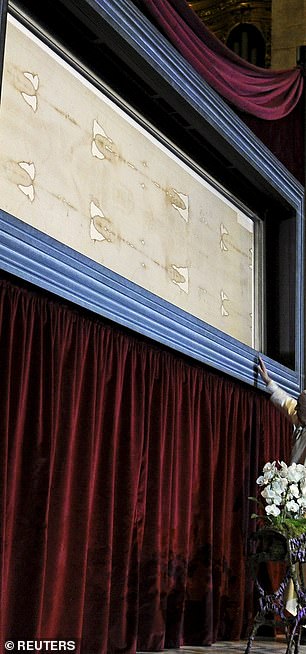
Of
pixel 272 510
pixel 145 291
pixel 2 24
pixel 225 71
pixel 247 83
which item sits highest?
pixel 247 83

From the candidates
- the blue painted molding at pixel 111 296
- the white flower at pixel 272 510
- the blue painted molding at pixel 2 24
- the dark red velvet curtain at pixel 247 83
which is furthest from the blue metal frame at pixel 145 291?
the white flower at pixel 272 510

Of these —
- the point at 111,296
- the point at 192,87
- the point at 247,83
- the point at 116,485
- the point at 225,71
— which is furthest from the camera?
the point at 247,83

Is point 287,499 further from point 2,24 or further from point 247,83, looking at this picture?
point 2,24

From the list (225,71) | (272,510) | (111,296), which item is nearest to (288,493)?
(272,510)

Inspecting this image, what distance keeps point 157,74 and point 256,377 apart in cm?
259

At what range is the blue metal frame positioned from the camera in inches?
197

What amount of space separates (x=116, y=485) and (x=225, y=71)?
10.2 feet

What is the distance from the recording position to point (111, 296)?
18.7 feet

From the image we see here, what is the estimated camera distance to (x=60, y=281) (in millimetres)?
5199

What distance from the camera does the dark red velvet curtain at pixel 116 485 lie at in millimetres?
4969

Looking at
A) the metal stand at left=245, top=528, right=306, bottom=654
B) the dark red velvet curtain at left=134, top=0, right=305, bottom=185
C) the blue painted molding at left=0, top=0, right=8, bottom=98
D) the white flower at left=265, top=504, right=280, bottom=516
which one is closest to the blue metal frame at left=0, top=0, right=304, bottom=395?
the dark red velvet curtain at left=134, top=0, right=305, bottom=185

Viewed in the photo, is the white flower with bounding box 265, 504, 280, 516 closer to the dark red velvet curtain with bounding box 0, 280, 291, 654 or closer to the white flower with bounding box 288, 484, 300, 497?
the white flower with bounding box 288, 484, 300, 497

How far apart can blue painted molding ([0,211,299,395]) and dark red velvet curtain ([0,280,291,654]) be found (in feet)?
0.43

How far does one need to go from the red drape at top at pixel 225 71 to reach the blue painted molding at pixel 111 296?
1693 millimetres
